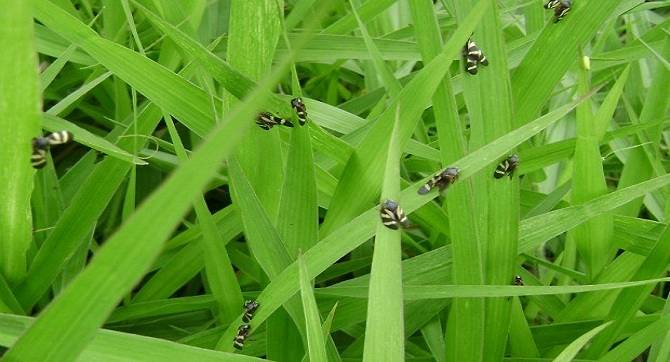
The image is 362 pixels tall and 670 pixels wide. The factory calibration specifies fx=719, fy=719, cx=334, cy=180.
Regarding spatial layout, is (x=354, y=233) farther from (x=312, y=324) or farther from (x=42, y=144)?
(x=42, y=144)

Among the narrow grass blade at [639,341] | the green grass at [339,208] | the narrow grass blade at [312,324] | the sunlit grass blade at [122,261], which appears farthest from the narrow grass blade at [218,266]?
the narrow grass blade at [639,341]

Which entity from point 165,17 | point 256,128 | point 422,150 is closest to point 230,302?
point 256,128

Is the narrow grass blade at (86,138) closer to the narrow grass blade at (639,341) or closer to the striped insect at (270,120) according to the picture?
the striped insect at (270,120)

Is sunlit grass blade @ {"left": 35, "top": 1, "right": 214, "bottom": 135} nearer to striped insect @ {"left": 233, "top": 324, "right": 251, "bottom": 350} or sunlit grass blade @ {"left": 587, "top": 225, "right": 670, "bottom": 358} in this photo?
striped insect @ {"left": 233, "top": 324, "right": 251, "bottom": 350}

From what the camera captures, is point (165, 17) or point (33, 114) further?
point (165, 17)

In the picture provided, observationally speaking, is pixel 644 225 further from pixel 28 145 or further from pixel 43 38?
pixel 43 38

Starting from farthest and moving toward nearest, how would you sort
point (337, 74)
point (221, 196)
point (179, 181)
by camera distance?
point (337, 74) → point (221, 196) → point (179, 181)
